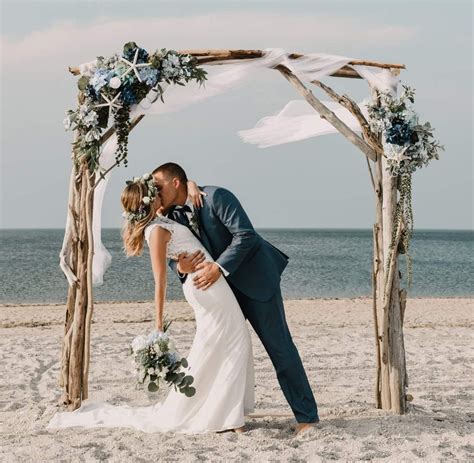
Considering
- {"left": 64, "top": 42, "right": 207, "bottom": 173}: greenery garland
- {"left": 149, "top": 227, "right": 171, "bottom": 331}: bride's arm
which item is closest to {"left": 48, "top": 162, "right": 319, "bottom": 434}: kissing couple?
{"left": 149, "top": 227, "right": 171, "bottom": 331}: bride's arm

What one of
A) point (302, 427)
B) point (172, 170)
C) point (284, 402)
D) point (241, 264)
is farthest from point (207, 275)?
point (284, 402)

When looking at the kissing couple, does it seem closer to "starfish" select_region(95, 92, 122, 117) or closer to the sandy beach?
the sandy beach

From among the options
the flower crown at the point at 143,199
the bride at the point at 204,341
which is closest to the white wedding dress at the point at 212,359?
the bride at the point at 204,341

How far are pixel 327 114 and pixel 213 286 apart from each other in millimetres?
1591

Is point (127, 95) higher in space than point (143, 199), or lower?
higher

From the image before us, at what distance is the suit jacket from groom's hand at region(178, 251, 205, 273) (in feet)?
0.40

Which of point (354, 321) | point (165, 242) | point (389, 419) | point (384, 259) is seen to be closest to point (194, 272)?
point (165, 242)

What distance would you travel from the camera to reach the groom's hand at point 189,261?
5.21m

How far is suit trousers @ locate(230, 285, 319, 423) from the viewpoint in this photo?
5.33 meters

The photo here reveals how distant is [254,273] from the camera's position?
17.3 ft

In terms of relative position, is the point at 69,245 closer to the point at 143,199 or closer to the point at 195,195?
the point at 143,199

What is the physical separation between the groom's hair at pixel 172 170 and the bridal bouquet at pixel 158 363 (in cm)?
104

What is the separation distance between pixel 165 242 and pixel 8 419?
2.11 metres

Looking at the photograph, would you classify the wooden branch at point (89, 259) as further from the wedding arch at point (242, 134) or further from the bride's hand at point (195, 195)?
the bride's hand at point (195, 195)
